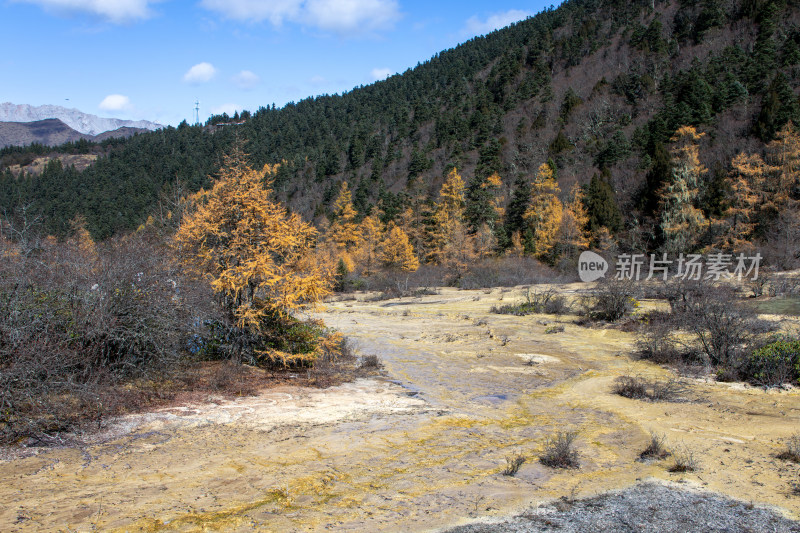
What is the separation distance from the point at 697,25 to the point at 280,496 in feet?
303

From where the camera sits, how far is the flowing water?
16.4 feet

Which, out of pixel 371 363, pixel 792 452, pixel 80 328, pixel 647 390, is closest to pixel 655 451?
pixel 792 452

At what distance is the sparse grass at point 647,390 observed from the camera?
386 inches

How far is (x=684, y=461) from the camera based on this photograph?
6477mm

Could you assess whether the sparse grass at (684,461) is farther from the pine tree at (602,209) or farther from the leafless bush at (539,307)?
the pine tree at (602,209)

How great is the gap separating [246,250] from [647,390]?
28.2ft

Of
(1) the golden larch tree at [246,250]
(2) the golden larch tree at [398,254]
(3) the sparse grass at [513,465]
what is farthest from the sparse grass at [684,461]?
(2) the golden larch tree at [398,254]

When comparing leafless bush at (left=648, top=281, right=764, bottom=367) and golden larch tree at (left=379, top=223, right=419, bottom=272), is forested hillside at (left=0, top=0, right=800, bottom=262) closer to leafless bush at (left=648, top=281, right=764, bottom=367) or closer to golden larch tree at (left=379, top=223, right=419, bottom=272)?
golden larch tree at (left=379, top=223, right=419, bottom=272)

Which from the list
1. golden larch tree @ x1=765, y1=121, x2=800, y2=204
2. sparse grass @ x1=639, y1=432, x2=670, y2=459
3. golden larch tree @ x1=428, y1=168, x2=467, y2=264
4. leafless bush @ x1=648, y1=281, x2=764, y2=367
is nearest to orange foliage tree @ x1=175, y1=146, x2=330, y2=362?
sparse grass @ x1=639, y1=432, x2=670, y2=459

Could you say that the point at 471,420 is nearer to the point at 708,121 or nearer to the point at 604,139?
the point at 708,121

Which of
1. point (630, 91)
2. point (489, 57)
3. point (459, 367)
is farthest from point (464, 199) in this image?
point (489, 57)

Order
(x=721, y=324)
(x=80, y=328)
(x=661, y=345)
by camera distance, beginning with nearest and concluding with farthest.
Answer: (x=80, y=328)
(x=721, y=324)
(x=661, y=345)

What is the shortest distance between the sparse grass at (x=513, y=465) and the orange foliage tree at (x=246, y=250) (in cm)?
562

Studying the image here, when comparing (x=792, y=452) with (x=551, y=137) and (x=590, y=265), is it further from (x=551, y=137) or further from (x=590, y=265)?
(x=551, y=137)
